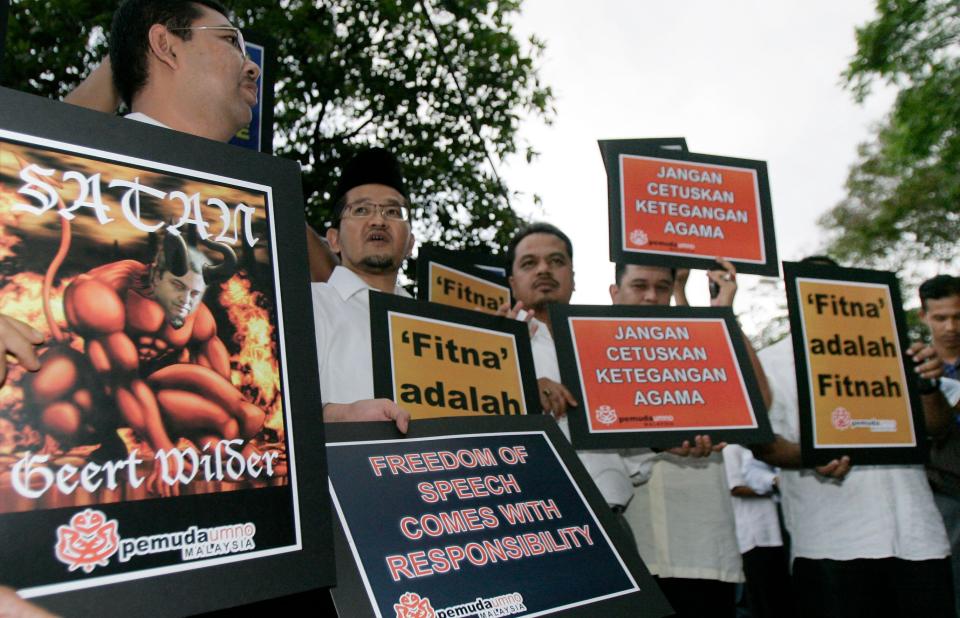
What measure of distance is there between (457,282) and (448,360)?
1647 millimetres

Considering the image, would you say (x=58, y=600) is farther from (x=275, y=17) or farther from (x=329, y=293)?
(x=275, y=17)

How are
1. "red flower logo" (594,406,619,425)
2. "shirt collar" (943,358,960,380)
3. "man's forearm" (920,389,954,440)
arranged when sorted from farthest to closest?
"shirt collar" (943,358,960,380) → "man's forearm" (920,389,954,440) → "red flower logo" (594,406,619,425)

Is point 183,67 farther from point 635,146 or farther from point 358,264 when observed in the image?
point 635,146

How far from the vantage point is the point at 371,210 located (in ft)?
10.4

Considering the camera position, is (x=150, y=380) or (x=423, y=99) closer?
(x=150, y=380)

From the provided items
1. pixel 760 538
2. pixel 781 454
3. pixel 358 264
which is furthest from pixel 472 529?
pixel 760 538

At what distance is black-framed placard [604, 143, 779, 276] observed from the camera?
3395 mm

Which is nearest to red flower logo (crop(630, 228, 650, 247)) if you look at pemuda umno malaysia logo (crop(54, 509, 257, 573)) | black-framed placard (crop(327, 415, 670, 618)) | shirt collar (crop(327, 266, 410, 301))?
shirt collar (crop(327, 266, 410, 301))

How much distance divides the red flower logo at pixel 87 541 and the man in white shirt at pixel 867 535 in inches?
112

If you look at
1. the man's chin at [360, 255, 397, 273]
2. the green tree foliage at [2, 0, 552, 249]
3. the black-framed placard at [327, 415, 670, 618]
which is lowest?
the black-framed placard at [327, 415, 670, 618]

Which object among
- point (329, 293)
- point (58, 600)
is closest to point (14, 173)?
point (58, 600)

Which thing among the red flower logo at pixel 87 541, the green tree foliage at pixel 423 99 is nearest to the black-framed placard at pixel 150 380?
the red flower logo at pixel 87 541

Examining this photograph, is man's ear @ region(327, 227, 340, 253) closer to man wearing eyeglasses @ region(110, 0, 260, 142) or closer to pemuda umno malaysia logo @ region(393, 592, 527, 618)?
man wearing eyeglasses @ region(110, 0, 260, 142)

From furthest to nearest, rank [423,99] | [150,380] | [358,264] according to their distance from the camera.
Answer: [423,99], [358,264], [150,380]
